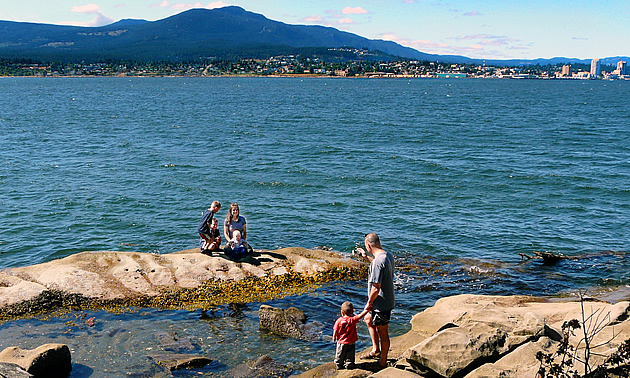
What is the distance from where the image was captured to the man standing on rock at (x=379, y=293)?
10.5 metres

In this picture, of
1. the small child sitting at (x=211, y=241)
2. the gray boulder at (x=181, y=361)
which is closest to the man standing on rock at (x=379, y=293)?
the gray boulder at (x=181, y=361)

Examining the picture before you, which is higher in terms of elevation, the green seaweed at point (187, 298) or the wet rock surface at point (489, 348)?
the wet rock surface at point (489, 348)

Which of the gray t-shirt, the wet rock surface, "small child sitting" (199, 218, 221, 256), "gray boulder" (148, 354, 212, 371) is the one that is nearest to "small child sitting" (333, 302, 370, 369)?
the wet rock surface

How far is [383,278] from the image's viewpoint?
34.7 ft

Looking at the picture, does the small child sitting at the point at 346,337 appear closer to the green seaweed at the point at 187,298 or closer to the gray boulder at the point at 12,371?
the green seaweed at the point at 187,298

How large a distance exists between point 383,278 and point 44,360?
6.99m

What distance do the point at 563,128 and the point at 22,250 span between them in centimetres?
5857

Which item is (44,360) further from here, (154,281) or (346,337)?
(346,337)

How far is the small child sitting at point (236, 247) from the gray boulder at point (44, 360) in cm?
638

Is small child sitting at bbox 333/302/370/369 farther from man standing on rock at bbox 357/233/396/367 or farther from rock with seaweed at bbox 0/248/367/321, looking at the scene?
rock with seaweed at bbox 0/248/367/321

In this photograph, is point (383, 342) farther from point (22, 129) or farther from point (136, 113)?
point (136, 113)

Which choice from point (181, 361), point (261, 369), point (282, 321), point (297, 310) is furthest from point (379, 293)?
point (181, 361)

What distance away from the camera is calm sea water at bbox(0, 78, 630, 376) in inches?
547

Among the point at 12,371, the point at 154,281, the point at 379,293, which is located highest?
the point at 379,293
